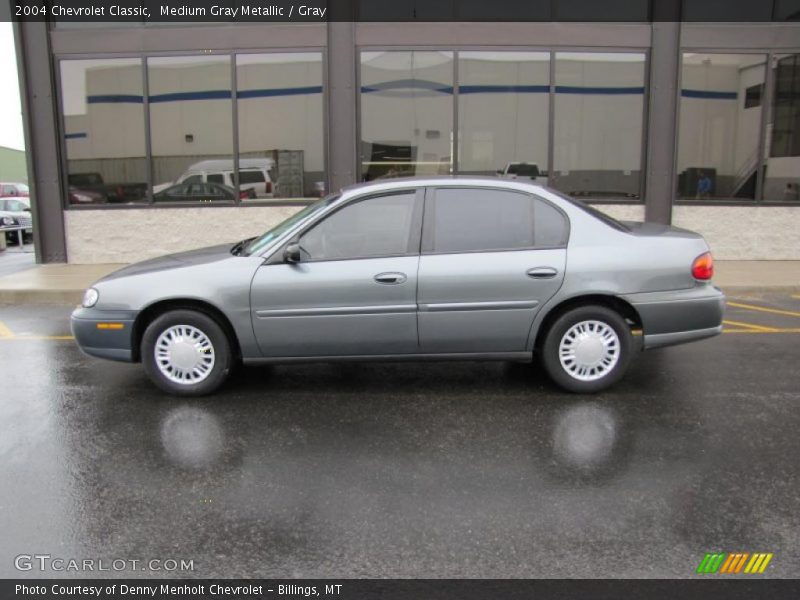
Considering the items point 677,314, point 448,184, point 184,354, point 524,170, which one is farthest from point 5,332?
point 524,170

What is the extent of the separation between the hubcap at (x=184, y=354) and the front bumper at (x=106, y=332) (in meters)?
0.24

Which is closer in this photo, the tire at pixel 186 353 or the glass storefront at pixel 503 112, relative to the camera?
the tire at pixel 186 353

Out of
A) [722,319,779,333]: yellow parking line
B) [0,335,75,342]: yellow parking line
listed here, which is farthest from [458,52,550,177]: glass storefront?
[0,335,75,342]: yellow parking line

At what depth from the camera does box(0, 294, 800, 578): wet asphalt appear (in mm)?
3018

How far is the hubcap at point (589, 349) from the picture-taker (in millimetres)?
5000

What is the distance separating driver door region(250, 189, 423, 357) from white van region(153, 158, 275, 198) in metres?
7.78

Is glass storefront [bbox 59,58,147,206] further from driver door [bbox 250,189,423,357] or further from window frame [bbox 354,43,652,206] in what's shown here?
driver door [bbox 250,189,423,357]

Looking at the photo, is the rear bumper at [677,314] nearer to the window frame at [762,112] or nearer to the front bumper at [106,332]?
the front bumper at [106,332]

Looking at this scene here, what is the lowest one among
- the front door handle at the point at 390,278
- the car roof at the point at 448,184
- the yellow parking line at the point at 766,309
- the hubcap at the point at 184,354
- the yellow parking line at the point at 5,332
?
the yellow parking line at the point at 5,332

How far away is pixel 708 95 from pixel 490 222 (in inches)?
Result: 364

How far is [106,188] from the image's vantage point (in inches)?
485

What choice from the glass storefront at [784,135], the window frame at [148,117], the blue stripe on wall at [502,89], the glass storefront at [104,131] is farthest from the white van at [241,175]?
the glass storefront at [784,135]
